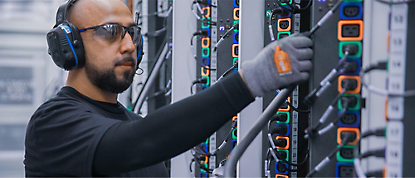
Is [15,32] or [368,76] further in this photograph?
[15,32]

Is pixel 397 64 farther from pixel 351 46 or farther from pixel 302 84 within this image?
pixel 302 84

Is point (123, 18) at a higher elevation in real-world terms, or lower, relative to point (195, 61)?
higher

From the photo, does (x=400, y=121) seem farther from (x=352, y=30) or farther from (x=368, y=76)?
(x=352, y=30)

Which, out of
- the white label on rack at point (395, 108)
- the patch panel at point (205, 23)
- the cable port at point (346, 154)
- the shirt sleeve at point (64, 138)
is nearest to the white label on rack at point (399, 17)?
the white label on rack at point (395, 108)

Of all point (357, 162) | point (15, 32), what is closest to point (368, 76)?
point (357, 162)

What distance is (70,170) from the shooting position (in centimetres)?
139

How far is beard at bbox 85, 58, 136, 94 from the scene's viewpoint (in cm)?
171

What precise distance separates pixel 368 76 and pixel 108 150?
38.3 inches

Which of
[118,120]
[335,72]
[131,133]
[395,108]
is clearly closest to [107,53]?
[118,120]

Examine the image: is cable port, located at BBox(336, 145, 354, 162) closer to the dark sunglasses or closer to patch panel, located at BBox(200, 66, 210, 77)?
the dark sunglasses

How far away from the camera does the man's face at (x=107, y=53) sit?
1713 millimetres

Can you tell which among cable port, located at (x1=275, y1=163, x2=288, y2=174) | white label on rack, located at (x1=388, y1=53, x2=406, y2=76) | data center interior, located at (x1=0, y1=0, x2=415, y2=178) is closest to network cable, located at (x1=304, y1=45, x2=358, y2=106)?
data center interior, located at (x1=0, y1=0, x2=415, y2=178)

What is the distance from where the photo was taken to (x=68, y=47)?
1714 millimetres

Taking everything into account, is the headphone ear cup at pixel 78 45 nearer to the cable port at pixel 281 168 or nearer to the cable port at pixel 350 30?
the cable port at pixel 350 30
